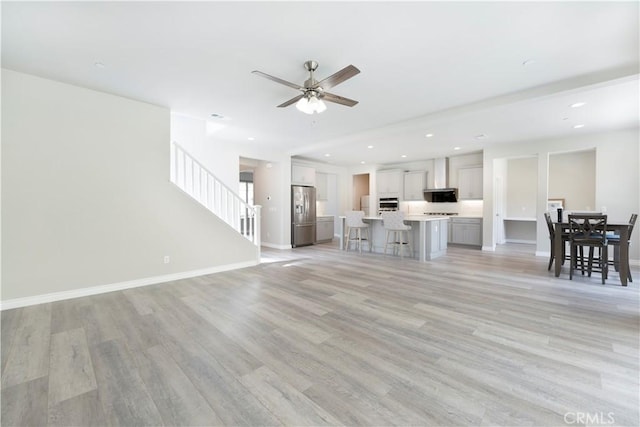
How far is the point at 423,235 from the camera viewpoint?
232 inches

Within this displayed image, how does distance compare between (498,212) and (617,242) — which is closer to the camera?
(617,242)

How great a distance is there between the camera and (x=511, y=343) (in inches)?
92.4

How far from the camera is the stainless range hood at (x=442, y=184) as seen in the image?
27.5 ft

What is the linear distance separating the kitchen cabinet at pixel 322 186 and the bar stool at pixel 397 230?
3504 millimetres

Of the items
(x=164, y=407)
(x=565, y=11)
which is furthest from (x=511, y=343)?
(x=565, y=11)

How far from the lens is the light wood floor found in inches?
62.2

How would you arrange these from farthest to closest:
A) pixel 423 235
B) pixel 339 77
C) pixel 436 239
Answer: pixel 436 239 < pixel 423 235 < pixel 339 77

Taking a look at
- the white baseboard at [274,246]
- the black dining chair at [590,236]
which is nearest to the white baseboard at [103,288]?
the white baseboard at [274,246]

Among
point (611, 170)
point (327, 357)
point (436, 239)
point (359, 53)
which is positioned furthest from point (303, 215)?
point (611, 170)

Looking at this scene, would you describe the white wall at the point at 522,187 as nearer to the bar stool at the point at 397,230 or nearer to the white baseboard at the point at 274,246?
the bar stool at the point at 397,230

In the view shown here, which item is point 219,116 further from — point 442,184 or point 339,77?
point 442,184

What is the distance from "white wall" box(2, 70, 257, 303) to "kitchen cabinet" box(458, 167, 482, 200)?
290 inches

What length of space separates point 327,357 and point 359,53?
297 cm

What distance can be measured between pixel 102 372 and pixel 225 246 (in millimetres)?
3180
